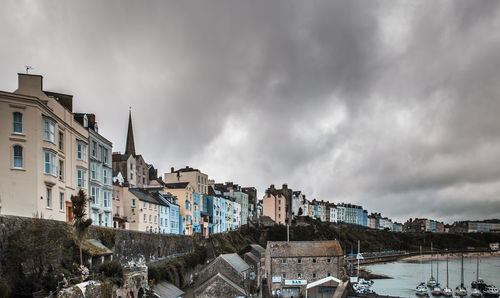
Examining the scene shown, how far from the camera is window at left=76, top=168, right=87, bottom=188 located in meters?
36.6

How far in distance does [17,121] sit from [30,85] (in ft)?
22.0

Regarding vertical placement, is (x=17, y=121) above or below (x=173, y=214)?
above

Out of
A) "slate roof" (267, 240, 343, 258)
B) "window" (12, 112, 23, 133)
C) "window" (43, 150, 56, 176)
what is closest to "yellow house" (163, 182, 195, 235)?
"slate roof" (267, 240, 343, 258)

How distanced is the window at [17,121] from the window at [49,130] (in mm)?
1613

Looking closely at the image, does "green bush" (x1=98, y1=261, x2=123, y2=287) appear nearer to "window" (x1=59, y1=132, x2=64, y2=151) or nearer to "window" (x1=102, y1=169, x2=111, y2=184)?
"window" (x1=59, y1=132, x2=64, y2=151)

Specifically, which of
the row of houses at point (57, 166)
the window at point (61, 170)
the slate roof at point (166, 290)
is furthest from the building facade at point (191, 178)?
the window at point (61, 170)

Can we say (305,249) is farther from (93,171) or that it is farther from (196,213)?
(196,213)

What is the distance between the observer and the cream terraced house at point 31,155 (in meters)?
27.3

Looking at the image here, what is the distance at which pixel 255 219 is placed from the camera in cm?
12962

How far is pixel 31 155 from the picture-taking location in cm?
2803

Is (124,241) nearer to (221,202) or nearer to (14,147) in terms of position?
(14,147)

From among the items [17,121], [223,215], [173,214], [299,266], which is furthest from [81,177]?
[223,215]

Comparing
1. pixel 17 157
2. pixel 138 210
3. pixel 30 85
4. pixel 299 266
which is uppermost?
pixel 30 85

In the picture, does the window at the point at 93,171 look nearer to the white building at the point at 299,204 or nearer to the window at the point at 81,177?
the window at the point at 81,177
